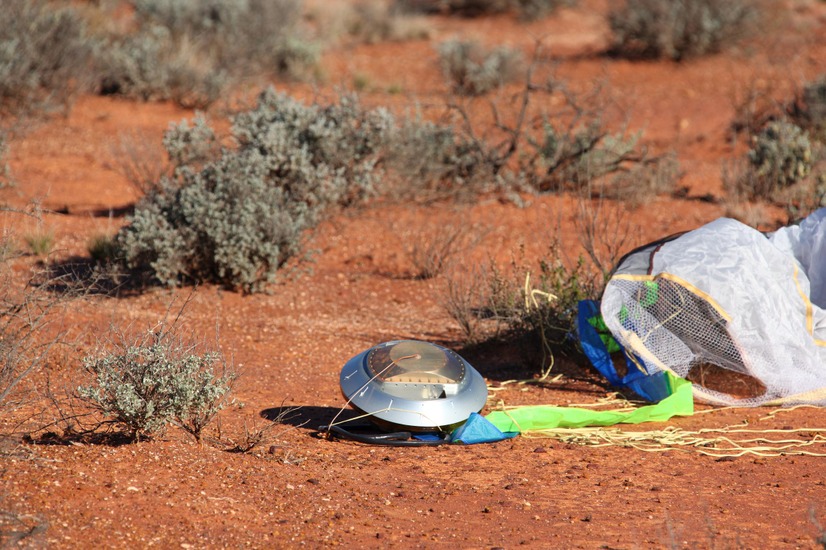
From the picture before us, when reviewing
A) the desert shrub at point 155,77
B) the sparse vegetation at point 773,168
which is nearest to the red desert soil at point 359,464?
the sparse vegetation at point 773,168

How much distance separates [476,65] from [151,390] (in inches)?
440


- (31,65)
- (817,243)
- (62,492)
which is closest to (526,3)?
(31,65)

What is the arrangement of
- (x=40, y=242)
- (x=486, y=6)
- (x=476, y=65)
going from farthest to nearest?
(x=486, y=6)
(x=476, y=65)
(x=40, y=242)

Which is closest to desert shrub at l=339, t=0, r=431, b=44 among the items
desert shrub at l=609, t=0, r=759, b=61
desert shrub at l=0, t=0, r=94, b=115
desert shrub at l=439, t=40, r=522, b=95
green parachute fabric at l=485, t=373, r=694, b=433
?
desert shrub at l=439, t=40, r=522, b=95

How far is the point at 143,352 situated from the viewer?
406cm

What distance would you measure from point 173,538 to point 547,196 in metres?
6.84

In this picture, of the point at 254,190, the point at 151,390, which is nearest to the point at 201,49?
the point at 254,190

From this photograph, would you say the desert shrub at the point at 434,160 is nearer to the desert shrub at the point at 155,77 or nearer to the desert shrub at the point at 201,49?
the desert shrub at the point at 155,77

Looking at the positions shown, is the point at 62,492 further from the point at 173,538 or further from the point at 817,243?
the point at 817,243

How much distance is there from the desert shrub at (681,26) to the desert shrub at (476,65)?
A: 210 cm

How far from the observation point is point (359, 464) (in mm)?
4297

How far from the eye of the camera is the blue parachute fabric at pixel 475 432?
459 centimetres

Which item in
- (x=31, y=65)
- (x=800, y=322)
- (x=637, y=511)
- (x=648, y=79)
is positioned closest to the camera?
(x=637, y=511)

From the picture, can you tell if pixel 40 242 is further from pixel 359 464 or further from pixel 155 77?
pixel 155 77
